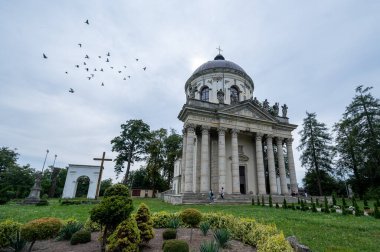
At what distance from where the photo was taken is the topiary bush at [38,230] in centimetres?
578

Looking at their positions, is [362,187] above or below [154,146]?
below

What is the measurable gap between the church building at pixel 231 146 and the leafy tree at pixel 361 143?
398 inches

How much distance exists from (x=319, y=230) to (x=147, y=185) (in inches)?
1875

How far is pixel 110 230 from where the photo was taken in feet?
19.4

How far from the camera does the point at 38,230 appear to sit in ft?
19.4

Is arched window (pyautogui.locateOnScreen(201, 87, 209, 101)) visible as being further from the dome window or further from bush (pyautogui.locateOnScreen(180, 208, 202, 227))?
bush (pyautogui.locateOnScreen(180, 208, 202, 227))

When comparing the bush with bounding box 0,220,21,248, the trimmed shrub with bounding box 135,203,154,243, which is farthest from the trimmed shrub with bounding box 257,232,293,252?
the bush with bounding box 0,220,21,248

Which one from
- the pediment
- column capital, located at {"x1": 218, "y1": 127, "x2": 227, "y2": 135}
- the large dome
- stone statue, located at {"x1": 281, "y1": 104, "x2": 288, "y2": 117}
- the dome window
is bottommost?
column capital, located at {"x1": 218, "y1": 127, "x2": 227, "y2": 135}

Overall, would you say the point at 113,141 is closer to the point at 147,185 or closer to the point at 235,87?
the point at 147,185

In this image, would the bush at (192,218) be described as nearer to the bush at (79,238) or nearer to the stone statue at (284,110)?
the bush at (79,238)

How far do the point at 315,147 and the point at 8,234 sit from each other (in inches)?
1545

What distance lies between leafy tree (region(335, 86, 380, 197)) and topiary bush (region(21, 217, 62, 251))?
34.6 m

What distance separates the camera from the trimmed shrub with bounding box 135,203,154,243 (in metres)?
6.07

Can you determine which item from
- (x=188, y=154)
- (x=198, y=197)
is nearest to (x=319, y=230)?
(x=198, y=197)
